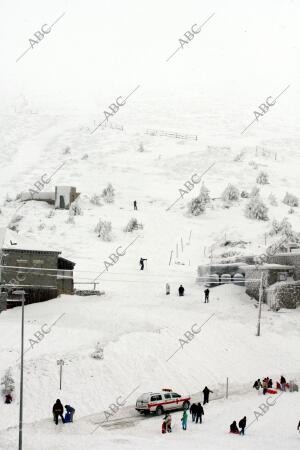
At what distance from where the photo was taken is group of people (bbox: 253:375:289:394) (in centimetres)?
3055

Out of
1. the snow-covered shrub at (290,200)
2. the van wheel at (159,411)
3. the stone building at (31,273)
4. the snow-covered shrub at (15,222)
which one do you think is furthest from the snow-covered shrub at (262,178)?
the van wheel at (159,411)

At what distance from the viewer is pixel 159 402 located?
2692 centimetres

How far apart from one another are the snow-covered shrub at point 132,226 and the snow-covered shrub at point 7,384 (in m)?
35.1

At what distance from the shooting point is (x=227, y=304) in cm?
4325

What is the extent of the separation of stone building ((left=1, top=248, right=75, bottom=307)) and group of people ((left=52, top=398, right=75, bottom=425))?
14559mm

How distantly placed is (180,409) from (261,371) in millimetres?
7836

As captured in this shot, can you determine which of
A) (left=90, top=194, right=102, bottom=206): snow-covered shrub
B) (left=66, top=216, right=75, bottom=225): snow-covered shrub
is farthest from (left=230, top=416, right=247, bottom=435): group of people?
(left=90, top=194, right=102, bottom=206): snow-covered shrub

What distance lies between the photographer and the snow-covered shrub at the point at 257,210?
214 feet

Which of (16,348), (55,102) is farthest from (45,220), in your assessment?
(55,102)

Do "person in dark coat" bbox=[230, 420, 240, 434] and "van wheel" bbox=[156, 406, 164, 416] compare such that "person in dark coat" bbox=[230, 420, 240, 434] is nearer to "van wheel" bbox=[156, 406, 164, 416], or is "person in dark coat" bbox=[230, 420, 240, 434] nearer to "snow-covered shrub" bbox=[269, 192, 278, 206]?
"van wheel" bbox=[156, 406, 164, 416]

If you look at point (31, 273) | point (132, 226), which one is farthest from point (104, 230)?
point (31, 273)

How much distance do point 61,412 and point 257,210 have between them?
4487cm

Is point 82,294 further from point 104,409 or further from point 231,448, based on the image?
point 231,448

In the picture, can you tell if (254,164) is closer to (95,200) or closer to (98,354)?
(95,200)
